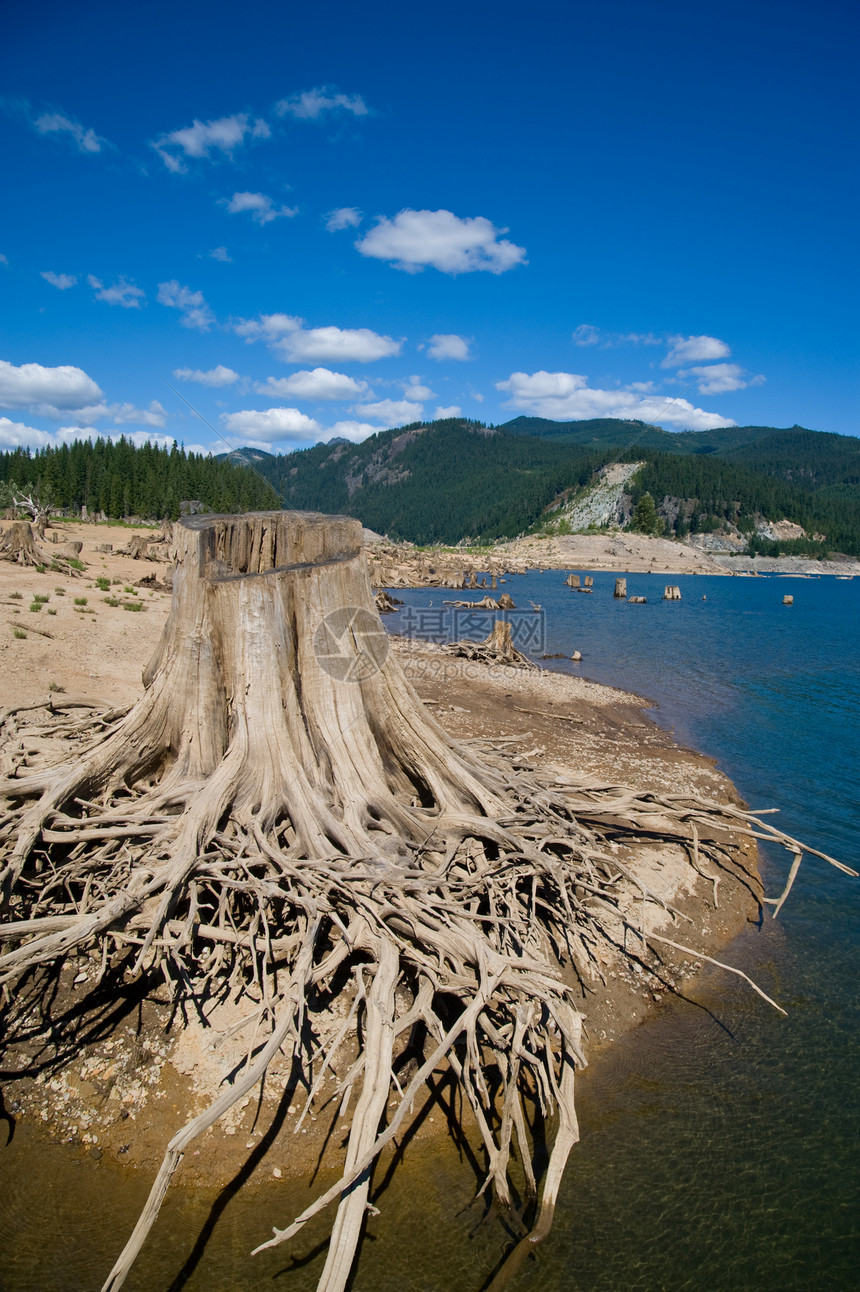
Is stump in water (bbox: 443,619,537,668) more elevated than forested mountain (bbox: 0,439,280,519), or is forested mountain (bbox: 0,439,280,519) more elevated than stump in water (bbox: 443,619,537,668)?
forested mountain (bbox: 0,439,280,519)

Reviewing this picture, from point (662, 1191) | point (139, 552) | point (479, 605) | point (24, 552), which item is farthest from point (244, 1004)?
point (139, 552)

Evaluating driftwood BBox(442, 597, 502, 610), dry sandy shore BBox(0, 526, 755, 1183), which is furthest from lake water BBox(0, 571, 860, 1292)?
driftwood BBox(442, 597, 502, 610)

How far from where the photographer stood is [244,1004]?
5082 millimetres

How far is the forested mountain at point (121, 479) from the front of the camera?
94.9m

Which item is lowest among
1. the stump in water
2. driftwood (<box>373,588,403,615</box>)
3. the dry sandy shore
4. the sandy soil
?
the dry sandy shore

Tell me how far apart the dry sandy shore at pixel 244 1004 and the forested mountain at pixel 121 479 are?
78.9 meters

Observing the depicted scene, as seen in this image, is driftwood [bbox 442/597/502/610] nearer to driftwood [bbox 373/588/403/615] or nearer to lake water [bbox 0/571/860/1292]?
driftwood [bbox 373/588/403/615]

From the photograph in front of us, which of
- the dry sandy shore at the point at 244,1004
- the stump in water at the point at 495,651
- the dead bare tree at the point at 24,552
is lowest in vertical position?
the dry sandy shore at the point at 244,1004

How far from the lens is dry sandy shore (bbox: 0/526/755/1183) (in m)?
4.41

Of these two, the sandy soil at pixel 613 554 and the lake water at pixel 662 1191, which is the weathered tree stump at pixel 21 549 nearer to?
the lake water at pixel 662 1191

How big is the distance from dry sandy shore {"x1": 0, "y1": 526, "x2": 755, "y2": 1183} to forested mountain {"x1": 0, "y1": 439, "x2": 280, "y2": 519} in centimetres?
7890

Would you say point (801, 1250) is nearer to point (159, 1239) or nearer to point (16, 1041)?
point (159, 1239)

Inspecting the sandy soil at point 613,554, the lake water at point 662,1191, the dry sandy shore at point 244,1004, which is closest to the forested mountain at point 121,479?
the sandy soil at point 613,554

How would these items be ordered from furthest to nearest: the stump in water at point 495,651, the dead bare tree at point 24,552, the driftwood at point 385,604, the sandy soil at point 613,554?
the sandy soil at point 613,554, the driftwood at point 385,604, the dead bare tree at point 24,552, the stump in water at point 495,651
